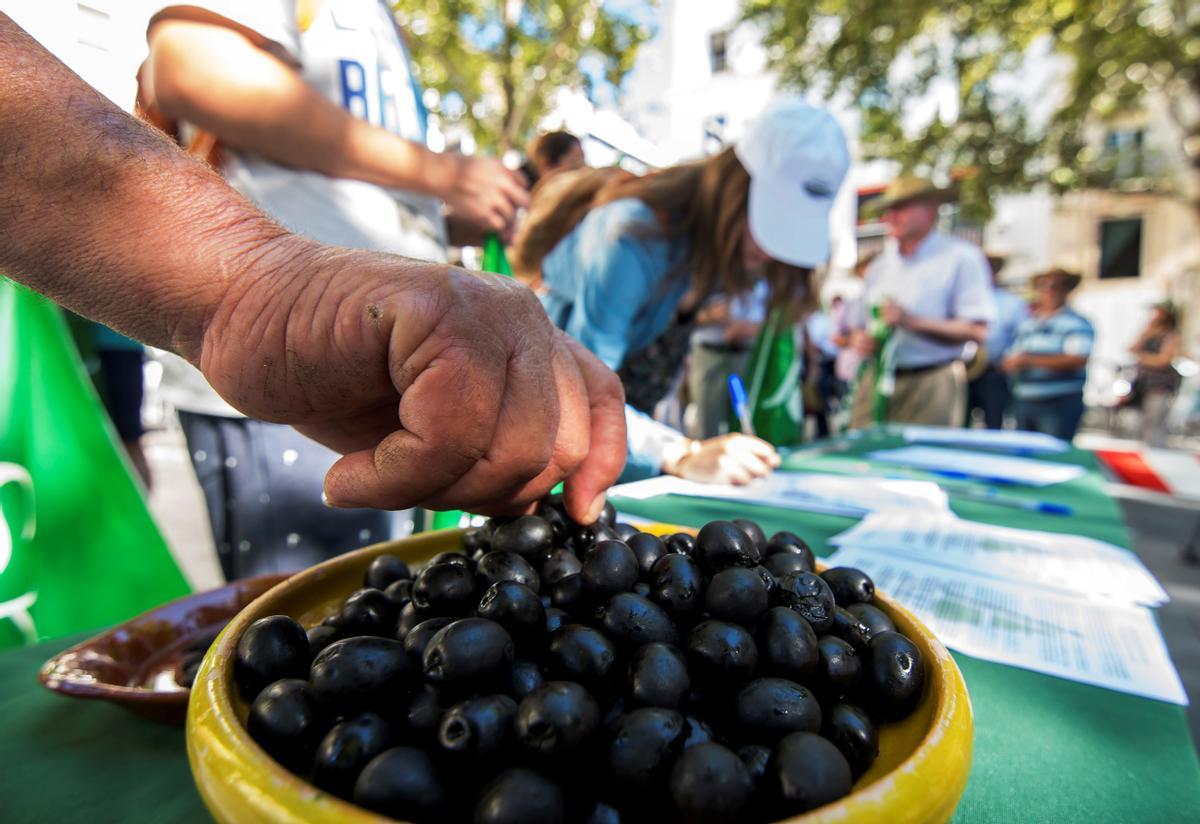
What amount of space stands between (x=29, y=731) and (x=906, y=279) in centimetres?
399

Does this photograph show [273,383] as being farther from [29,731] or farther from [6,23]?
[29,731]

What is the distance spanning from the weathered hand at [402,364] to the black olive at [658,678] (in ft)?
0.58

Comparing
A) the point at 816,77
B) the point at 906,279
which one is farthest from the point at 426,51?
the point at 906,279

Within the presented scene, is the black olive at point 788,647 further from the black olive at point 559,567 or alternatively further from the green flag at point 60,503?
the green flag at point 60,503

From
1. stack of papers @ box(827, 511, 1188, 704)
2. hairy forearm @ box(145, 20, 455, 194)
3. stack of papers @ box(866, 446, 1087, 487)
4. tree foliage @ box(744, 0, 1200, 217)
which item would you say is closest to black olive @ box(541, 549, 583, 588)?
stack of papers @ box(827, 511, 1188, 704)

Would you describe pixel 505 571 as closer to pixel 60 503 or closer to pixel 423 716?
pixel 423 716

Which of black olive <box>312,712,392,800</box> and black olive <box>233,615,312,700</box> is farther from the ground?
black olive <box>233,615,312,700</box>

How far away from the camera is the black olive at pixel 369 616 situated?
1.79 ft

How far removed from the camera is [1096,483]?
2010mm

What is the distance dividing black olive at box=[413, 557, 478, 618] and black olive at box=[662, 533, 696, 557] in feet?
0.65

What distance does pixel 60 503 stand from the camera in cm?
145

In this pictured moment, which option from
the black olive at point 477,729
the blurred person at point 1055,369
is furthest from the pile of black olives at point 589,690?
the blurred person at point 1055,369

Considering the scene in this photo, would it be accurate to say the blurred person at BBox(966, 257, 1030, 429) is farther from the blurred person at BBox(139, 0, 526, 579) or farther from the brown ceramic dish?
the brown ceramic dish

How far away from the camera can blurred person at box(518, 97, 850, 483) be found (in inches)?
67.1
